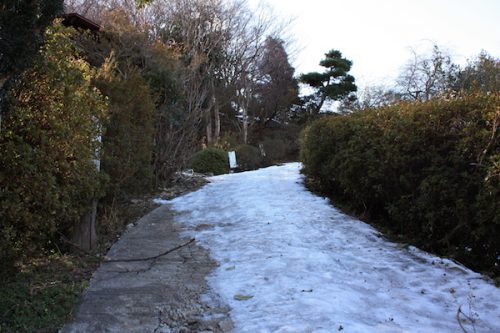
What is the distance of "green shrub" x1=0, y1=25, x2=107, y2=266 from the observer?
3.65m

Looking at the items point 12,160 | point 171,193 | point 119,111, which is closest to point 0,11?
point 12,160

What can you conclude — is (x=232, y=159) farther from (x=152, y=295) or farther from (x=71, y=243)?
(x=152, y=295)

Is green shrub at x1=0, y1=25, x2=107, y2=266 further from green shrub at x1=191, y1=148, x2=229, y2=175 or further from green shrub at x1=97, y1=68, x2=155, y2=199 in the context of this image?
green shrub at x1=191, y1=148, x2=229, y2=175

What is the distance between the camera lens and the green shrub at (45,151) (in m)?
3.65

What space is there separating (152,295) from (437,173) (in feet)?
11.4

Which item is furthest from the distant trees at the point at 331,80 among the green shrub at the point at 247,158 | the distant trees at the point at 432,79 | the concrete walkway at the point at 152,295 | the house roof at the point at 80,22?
the concrete walkway at the point at 152,295

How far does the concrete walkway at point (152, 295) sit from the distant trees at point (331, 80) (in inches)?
1022

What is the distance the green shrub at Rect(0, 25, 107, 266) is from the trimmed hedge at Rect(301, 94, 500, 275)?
156 inches

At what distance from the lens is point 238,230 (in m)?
6.45

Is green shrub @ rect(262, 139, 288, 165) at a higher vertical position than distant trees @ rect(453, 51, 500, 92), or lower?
lower

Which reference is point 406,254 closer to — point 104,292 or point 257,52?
point 104,292

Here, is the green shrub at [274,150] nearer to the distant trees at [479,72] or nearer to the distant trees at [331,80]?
the distant trees at [331,80]

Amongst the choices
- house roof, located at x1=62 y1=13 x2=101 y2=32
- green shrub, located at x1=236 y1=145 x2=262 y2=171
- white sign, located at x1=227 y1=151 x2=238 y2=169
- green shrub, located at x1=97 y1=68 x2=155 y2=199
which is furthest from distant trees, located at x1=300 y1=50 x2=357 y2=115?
green shrub, located at x1=97 y1=68 x2=155 y2=199

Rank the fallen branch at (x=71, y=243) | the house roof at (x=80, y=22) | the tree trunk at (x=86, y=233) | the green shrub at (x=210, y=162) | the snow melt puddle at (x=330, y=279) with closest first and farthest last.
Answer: the snow melt puddle at (x=330, y=279) → the fallen branch at (x=71, y=243) → the tree trunk at (x=86, y=233) → the house roof at (x=80, y=22) → the green shrub at (x=210, y=162)
